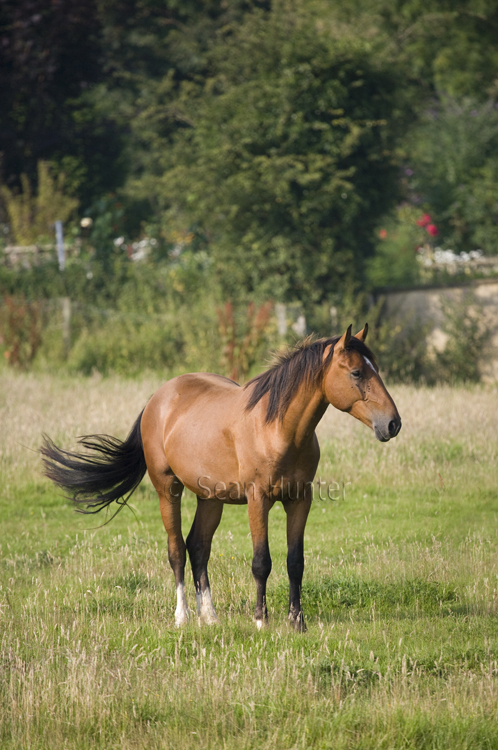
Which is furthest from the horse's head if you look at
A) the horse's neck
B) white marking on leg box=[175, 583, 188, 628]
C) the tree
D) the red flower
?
the red flower

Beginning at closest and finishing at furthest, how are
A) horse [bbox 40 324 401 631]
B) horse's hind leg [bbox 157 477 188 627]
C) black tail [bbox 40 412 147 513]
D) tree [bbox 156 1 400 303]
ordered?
1. horse [bbox 40 324 401 631]
2. horse's hind leg [bbox 157 477 188 627]
3. black tail [bbox 40 412 147 513]
4. tree [bbox 156 1 400 303]

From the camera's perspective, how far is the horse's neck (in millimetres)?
4645

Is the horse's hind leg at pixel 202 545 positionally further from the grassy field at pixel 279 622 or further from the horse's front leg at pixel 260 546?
the horse's front leg at pixel 260 546

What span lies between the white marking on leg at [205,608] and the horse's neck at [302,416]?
130cm

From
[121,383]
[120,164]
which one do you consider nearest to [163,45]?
[120,164]

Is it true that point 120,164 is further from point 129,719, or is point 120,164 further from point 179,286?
point 129,719

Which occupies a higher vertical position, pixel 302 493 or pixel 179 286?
pixel 302 493

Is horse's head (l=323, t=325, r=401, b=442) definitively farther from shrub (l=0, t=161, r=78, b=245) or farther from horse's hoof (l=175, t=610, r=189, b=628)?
shrub (l=0, t=161, r=78, b=245)

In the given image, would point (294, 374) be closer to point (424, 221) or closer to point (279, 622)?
point (279, 622)

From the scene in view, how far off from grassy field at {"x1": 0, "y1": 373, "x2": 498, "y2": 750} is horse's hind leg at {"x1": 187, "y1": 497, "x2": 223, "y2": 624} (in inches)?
8.7

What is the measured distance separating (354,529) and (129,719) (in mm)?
3980

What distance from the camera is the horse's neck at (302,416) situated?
464 centimetres

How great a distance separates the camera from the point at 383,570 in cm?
583

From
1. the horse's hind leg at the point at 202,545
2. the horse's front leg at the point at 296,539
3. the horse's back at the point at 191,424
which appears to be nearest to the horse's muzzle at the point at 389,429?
the horse's front leg at the point at 296,539
